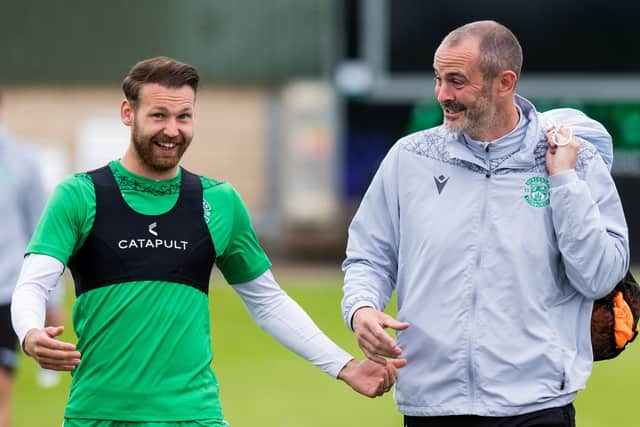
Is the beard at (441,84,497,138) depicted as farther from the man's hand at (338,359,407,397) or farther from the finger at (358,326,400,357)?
the man's hand at (338,359,407,397)

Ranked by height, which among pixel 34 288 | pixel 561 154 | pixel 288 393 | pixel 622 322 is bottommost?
pixel 288 393

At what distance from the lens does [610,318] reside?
5.13 m

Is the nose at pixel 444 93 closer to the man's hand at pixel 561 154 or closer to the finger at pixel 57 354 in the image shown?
the man's hand at pixel 561 154

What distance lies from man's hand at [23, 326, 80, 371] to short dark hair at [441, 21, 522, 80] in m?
1.66

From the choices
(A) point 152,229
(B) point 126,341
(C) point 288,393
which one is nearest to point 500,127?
(A) point 152,229

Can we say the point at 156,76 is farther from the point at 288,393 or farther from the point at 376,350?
the point at 288,393

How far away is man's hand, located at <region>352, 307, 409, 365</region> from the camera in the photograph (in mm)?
4941

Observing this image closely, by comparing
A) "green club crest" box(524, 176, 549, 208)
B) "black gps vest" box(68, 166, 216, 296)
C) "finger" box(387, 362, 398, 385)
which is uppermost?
"green club crest" box(524, 176, 549, 208)

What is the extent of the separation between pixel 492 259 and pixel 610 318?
488 mm

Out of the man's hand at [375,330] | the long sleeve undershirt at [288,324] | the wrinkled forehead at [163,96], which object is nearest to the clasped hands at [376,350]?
the man's hand at [375,330]

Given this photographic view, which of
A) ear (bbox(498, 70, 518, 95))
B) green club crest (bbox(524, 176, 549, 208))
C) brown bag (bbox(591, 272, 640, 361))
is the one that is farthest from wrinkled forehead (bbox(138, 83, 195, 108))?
brown bag (bbox(591, 272, 640, 361))

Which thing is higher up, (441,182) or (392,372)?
(441,182)

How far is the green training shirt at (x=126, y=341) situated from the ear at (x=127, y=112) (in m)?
0.26

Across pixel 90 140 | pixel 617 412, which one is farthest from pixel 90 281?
pixel 90 140
